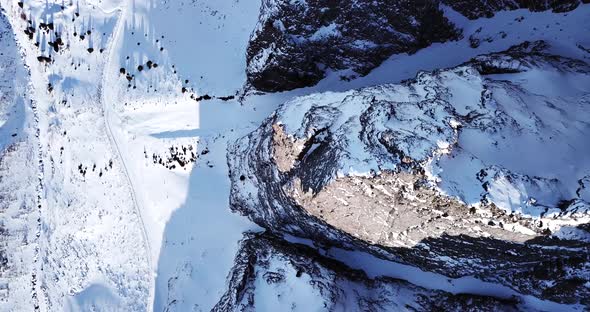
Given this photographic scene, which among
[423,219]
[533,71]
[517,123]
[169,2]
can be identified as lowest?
[423,219]

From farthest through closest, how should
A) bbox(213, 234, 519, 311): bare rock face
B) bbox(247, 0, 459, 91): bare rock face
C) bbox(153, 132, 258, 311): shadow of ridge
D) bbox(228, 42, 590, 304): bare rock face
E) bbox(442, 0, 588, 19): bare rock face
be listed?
bbox(153, 132, 258, 311): shadow of ridge, bbox(247, 0, 459, 91): bare rock face, bbox(442, 0, 588, 19): bare rock face, bbox(213, 234, 519, 311): bare rock face, bbox(228, 42, 590, 304): bare rock face

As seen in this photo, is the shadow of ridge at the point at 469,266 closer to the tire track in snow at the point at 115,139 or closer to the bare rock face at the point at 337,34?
the tire track in snow at the point at 115,139

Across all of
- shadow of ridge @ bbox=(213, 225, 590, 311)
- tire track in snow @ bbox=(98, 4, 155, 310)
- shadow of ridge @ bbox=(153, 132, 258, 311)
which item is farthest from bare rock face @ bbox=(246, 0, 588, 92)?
tire track in snow @ bbox=(98, 4, 155, 310)

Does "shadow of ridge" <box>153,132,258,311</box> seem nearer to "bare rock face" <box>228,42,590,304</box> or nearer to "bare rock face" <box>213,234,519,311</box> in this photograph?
"bare rock face" <box>213,234,519,311</box>

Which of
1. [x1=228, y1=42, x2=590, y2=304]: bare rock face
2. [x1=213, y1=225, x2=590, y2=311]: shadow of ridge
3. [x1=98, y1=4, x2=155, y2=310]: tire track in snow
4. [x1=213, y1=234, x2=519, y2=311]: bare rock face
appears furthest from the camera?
[x1=98, y1=4, x2=155, y2=310]: tire track in snow

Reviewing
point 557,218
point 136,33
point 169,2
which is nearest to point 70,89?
point 136,33

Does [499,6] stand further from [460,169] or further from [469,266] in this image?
[469,266]

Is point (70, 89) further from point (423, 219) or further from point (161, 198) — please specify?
point (423, 219)
